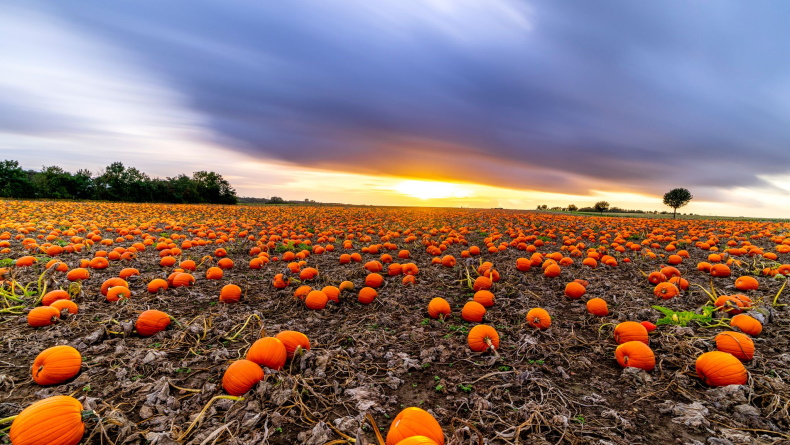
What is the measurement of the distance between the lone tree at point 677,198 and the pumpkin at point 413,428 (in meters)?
66.1

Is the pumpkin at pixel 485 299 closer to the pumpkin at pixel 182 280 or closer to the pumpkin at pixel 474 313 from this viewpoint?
the pumpkin at pixel 474 313

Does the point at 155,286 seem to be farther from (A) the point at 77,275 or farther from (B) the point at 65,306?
(A) the point at 77,275

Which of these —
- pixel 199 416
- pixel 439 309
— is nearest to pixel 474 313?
pixel 439 309

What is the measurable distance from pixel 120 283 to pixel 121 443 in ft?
15.4

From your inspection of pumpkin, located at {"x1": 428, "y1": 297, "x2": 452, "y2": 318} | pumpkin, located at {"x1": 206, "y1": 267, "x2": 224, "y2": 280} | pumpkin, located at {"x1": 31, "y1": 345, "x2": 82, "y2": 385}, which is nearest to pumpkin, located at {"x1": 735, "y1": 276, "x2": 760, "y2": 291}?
pumpkin, located at {"x1": 428, "y1": 297, "x2": 452, "y2": 318}

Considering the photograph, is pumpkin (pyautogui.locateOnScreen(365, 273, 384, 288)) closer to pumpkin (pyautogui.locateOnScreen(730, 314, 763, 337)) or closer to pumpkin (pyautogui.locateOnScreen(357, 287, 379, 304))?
pumpkin (pyautogui.locateOnScreen(357, 287, 379, 304))

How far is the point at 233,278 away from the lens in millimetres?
8312

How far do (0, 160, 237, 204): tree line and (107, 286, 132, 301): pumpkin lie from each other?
54686mm

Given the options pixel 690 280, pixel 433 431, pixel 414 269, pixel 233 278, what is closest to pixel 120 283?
pixel 233 278

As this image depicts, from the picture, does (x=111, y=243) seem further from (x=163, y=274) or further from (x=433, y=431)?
(x=433, y=431)

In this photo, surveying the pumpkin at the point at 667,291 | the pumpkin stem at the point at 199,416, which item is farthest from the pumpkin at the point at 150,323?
the pumpkin at the point at 667,291

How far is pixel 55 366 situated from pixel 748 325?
27.9 feet

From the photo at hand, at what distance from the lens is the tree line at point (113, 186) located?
42781mm

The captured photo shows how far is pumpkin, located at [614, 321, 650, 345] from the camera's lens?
4417 millimetres
